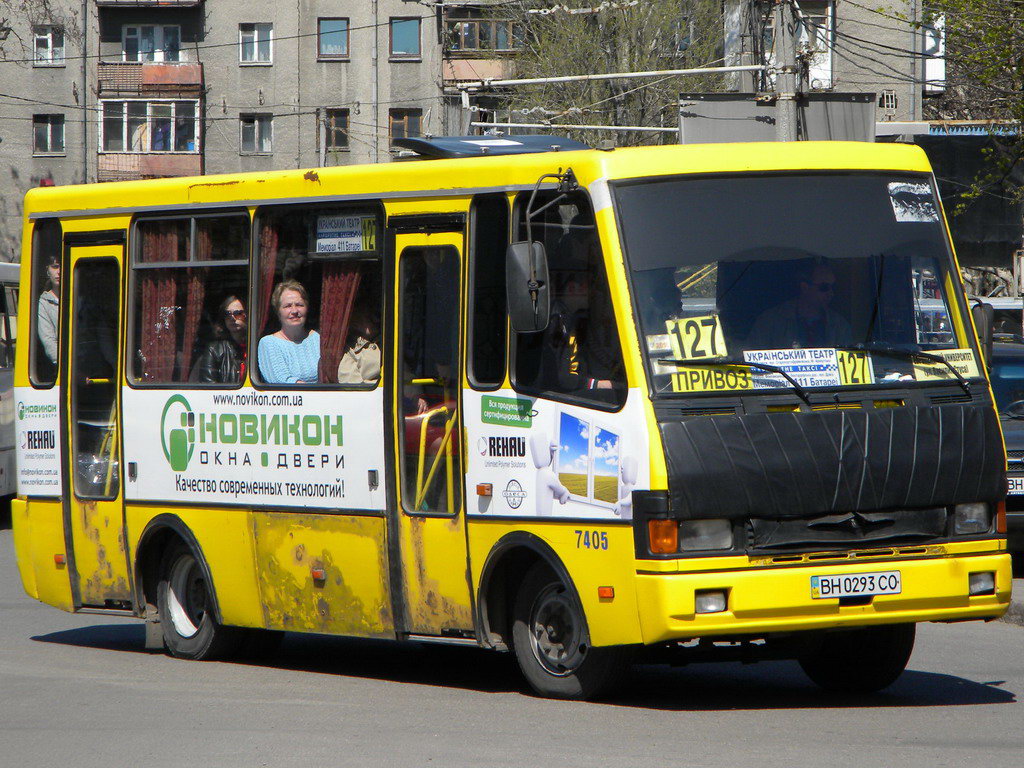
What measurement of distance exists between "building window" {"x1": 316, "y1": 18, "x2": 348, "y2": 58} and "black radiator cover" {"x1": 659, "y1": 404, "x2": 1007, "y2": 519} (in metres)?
51.8

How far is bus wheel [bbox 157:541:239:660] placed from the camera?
10.6 m

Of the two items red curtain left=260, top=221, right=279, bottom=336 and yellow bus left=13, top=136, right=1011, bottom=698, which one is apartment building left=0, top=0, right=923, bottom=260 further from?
yellow bus left=13, top=136, right=1011, bottom=698

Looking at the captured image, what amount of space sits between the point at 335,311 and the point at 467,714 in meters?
2.51

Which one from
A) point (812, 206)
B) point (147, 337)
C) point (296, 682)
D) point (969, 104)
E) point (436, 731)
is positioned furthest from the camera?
point (969, 104)

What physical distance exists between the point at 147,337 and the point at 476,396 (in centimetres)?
298

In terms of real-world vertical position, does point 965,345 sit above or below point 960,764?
above

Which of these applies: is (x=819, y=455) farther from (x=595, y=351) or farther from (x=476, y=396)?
(x=476, y=396)

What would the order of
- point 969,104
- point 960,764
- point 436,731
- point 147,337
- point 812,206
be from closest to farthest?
point 960,764, point 436,731, point 812,206, point 147,337, point 969,104

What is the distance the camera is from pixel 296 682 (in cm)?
961

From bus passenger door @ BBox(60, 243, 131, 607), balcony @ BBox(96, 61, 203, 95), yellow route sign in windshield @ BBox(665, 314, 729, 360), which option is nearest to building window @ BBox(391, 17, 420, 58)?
balcony @ BBox(96, 61, 203, 95)

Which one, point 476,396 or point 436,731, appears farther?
point 476,396

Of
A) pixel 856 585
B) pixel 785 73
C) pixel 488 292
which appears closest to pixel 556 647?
pixel 856 585

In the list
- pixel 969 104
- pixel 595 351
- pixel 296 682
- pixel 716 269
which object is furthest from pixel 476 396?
pixel 969 104

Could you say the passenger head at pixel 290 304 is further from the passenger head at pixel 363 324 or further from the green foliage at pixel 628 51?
the green foliage at pixel 628 51
